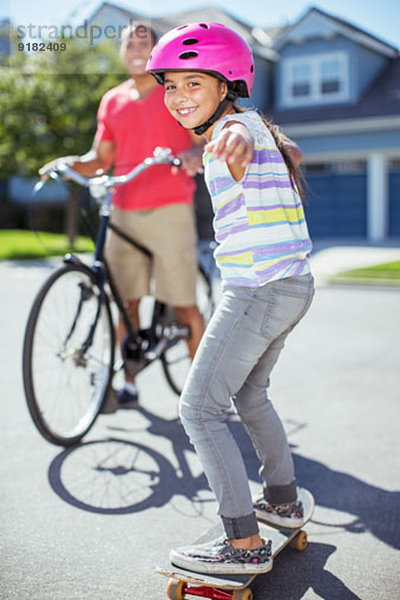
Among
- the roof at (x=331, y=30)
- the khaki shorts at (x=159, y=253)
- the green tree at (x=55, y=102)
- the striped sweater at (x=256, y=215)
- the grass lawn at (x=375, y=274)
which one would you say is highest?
the roof at (x=331, y=30)

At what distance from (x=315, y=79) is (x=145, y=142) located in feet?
66.2

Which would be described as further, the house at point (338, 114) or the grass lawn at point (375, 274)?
the house at point (338, 114)

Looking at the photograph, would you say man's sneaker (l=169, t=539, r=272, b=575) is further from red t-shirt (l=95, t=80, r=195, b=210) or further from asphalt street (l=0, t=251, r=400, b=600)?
red t-shirt (l=95, t=80, r=195, b=210)

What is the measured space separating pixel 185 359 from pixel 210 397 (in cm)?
257

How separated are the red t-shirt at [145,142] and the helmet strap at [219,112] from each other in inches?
71.2

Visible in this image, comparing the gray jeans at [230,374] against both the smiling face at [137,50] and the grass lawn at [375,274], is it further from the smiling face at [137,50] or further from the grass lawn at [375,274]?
the grass lawn at [375,274]

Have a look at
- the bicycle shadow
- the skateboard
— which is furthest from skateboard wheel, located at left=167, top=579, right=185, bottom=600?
the bicycle shadow

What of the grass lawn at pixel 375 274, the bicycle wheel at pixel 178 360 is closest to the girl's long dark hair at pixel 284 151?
the bicycle wheel at pixel 178 360

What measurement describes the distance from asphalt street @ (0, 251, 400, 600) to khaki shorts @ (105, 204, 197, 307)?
0.77 metres

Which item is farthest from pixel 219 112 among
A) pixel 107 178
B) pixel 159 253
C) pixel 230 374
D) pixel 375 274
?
pixel 375 274

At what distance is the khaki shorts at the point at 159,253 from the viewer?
4.53 meters

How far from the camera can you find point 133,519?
3.21 m

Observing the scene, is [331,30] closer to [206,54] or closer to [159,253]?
[159,253]

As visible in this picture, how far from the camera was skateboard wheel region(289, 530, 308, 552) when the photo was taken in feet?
9.57
